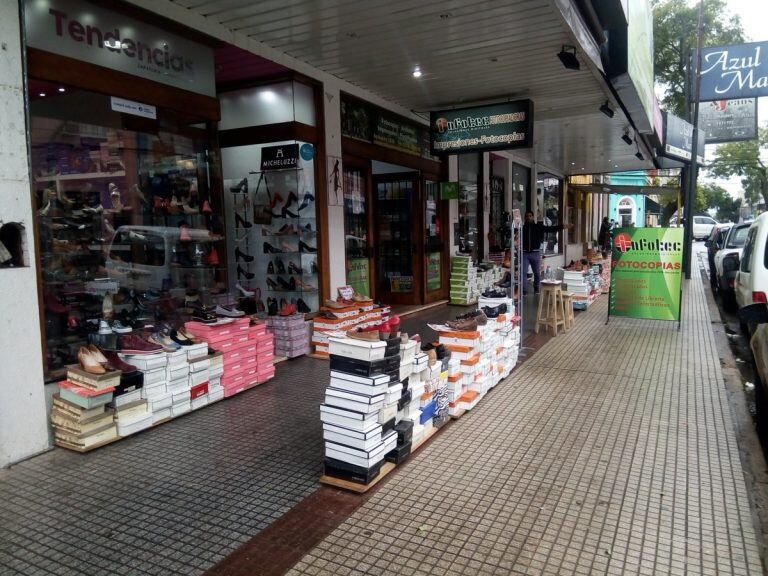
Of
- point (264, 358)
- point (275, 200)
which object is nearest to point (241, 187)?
point (275, 200)

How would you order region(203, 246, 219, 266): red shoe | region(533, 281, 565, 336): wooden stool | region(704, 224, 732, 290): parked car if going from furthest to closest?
region(704, 224, 732, 290): parked car → region(533, 281, 565, 336): wooden stool → region(203, 246, 219, 266): red shoe

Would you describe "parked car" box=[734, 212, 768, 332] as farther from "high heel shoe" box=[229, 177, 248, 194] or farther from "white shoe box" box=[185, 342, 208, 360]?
"high heel shoe" box=[229, 177, 248, 194]

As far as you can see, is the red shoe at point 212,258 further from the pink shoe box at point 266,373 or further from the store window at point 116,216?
the pink shoe box at point 266,373

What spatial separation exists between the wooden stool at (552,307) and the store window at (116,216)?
4.90m

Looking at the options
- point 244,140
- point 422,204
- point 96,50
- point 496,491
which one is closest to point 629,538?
point 496,491

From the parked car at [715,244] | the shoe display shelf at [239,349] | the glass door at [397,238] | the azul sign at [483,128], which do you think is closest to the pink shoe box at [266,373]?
the shoe display shelf at [239,349]

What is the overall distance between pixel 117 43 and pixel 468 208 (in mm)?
8670

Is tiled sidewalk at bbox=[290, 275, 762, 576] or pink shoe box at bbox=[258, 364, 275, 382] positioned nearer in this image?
tiled sidewalk at bbox=[290, 275, 762, 576]

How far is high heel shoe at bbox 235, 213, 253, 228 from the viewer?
7.95 m

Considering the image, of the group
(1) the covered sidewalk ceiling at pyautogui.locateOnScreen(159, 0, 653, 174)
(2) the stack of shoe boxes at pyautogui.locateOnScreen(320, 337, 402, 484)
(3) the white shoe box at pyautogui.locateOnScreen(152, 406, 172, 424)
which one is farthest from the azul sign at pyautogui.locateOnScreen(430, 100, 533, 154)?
(3) the white shoe box at pyautogui.locateOnScreen(152, 406, 172, 424)

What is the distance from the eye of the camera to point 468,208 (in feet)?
41.2

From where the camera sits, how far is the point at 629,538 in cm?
300

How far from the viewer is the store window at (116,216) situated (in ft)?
15.6

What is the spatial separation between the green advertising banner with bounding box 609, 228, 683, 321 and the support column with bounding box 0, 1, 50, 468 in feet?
26.1
